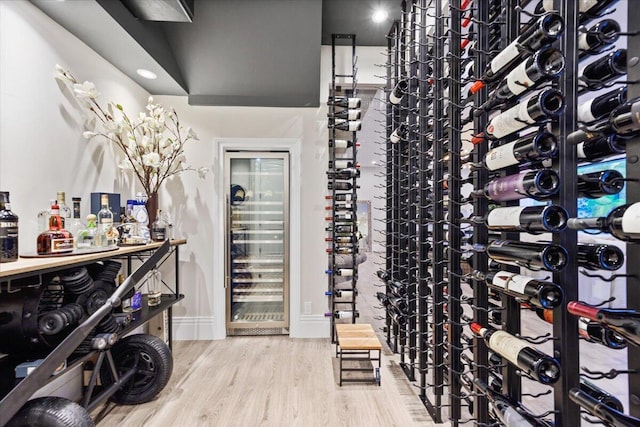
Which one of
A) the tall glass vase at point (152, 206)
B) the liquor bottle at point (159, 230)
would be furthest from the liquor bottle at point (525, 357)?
the tall glass vase at point (152, 206)

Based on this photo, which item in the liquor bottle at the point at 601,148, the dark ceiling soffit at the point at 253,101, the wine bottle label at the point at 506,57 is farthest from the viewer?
the dark ceiling soffit at the point at 253,101

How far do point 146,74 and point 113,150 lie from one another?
727 millimetres

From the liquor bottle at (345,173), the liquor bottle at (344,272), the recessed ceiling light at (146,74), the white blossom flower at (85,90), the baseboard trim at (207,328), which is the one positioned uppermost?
the recessed ceiling light at (146,74)

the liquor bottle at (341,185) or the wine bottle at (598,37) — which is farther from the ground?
the wine bottle at (598,37)

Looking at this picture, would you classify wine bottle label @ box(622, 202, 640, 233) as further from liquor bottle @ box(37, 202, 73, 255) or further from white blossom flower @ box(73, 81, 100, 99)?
white blossom flower @ box(73, 81, 100, 99)

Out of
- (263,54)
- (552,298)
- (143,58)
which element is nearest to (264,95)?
(263,54)

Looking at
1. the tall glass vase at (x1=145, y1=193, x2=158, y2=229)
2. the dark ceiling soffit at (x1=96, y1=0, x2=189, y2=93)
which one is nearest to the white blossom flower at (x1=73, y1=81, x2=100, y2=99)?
the dark ceiling soffit at (x1=96, y1=0, x2=189, y2=93)

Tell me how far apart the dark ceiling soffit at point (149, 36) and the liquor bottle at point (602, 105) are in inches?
95.1

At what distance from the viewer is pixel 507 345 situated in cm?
114

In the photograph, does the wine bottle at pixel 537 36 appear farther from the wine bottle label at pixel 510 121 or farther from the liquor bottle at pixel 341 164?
the liquor bottle at pixel 341 164

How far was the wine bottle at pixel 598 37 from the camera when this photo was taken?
2.93 feet

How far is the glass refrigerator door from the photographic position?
3449 millimetres

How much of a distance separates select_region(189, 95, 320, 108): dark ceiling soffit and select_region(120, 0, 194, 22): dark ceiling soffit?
0.93 meters

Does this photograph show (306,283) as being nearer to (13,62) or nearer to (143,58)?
(143,58)
